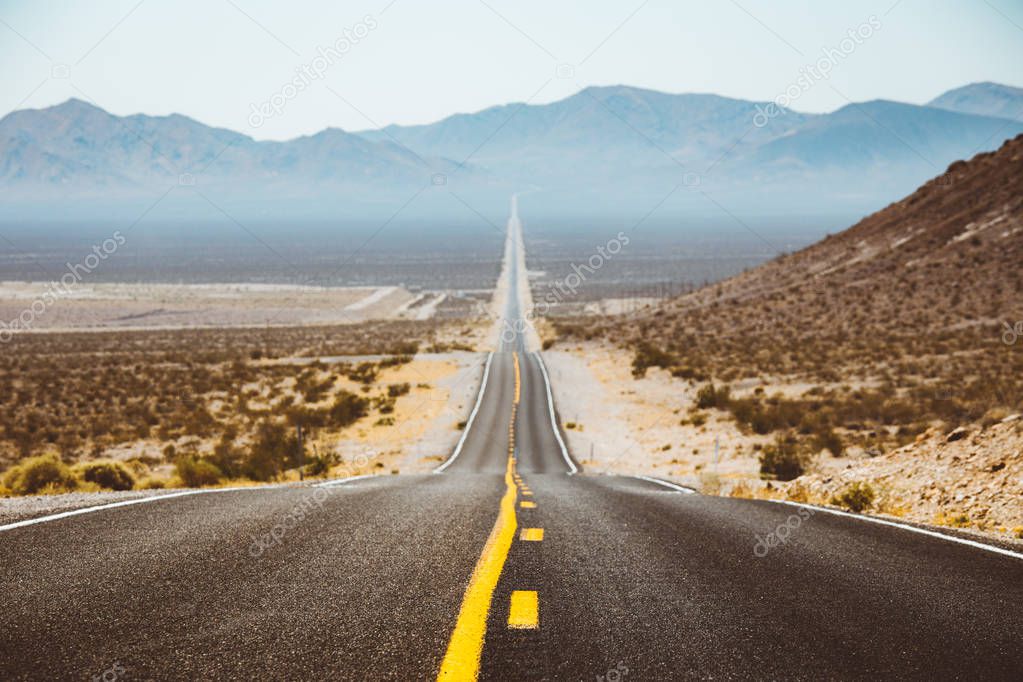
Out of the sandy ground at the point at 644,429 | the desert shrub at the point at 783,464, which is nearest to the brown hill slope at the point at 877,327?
the sandy ground at the point at 644,429

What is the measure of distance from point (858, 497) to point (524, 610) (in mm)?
8667

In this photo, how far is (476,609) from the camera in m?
4.20

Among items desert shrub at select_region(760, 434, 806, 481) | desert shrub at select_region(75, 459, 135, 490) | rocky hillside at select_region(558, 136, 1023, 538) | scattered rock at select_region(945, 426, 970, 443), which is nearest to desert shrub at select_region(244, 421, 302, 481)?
desert shrub at select_region(75, 459, 135, 490)

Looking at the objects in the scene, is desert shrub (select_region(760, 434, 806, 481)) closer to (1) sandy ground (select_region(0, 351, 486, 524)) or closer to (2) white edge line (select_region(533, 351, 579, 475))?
(2) white edge line (select_region(533, 351, 579, 475))

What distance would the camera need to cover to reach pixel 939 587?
198 inches

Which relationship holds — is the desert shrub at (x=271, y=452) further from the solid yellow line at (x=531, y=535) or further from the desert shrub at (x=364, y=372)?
the solid yellow line at (x=531, y=535)

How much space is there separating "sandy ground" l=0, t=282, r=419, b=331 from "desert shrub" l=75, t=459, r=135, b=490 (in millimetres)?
97965

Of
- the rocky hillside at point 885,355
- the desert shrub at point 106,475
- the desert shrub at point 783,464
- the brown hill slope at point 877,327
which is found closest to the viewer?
the rocky hillside at point 885,355

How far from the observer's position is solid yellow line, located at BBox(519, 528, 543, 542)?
6.20m

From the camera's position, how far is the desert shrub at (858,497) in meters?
10.9

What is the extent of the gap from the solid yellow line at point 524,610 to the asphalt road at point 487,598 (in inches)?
0.6

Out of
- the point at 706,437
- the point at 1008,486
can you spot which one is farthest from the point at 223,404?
the point at 1008,486

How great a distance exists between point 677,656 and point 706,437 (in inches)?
1193

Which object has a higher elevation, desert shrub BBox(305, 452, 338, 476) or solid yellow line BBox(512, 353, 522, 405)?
solid yellow line BBox(512, 353, 522, 405)
